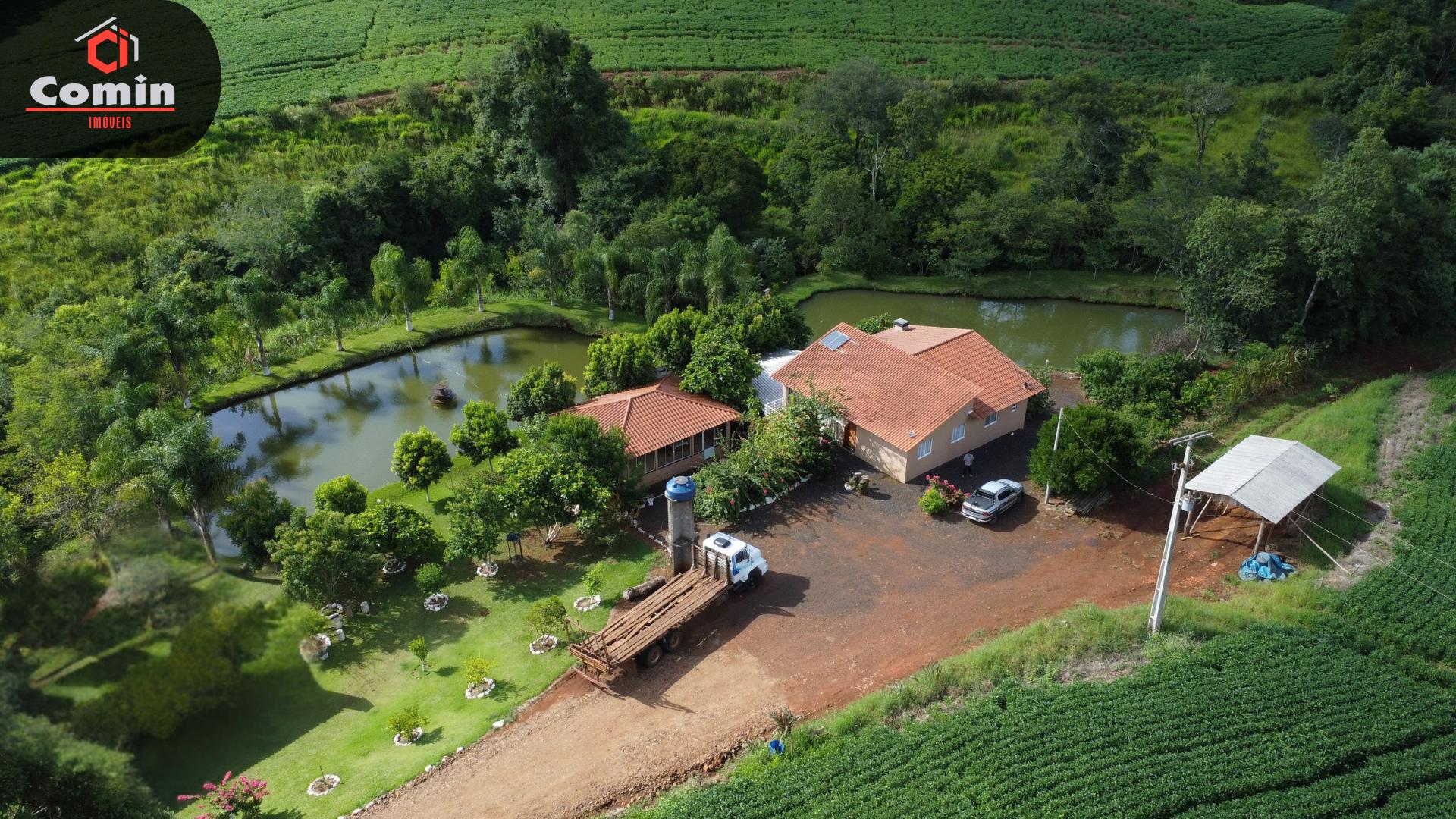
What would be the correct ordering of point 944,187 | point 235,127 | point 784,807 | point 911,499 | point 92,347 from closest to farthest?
point 784,807, point 911,499, point 92,347, point 944,187, point 235,127

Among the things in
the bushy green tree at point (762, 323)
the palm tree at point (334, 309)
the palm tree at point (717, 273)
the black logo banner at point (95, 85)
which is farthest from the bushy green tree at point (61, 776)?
the black logo banner at point (95, 85)

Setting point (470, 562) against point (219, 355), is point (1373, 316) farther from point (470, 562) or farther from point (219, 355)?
point (219, 355)

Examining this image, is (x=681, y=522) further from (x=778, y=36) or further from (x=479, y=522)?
(x=778, y=36)

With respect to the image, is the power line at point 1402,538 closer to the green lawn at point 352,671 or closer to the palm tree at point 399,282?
the green lawn at point 352,671

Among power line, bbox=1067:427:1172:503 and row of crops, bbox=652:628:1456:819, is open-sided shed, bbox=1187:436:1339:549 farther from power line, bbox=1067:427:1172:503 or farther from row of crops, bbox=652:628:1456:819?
row of crops, bbox=652:628:1456:819

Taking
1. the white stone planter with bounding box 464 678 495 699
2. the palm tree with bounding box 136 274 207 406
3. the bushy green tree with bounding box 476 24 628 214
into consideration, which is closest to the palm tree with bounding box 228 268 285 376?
A: the palm tree with bounding box 136 274 207 406

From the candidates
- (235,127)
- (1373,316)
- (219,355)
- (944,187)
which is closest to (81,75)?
(235,127)
